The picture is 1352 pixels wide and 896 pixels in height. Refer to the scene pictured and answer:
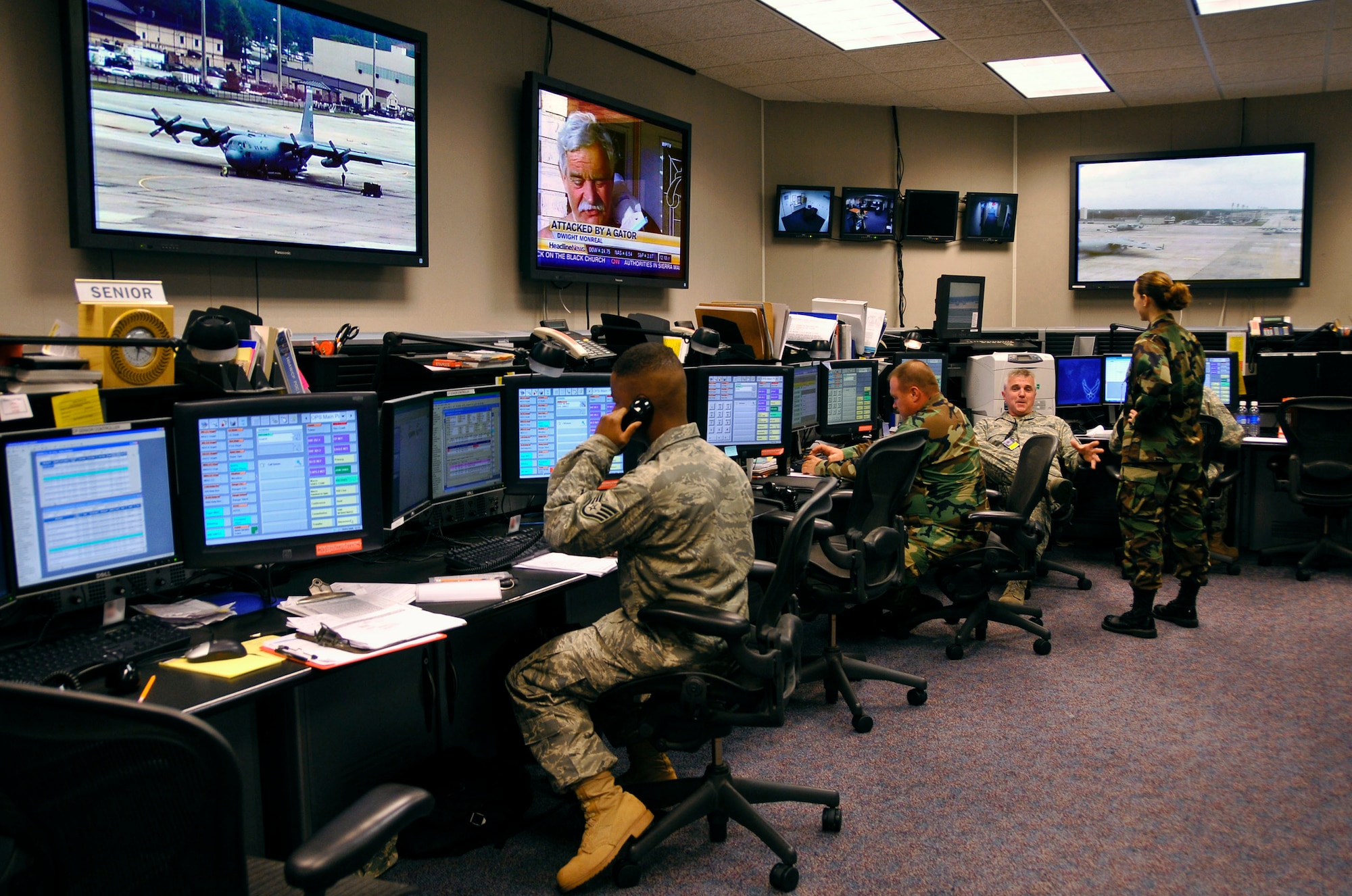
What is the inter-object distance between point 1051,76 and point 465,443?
210 inches

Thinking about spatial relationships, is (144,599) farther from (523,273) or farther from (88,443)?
(523,273)

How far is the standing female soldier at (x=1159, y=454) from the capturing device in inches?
145

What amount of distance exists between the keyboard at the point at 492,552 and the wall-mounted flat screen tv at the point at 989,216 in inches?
227

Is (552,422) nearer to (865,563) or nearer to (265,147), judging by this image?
(865,563)

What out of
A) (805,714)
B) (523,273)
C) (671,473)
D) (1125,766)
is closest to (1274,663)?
(1125,766)

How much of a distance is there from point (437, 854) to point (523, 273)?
3138 mm

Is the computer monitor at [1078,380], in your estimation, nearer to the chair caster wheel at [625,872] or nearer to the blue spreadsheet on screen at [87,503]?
the chair caster wheel at [625,872]

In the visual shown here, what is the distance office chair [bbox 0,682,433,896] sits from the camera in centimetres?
91

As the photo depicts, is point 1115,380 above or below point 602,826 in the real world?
above

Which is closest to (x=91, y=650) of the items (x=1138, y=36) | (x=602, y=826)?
(x=602, y=826)

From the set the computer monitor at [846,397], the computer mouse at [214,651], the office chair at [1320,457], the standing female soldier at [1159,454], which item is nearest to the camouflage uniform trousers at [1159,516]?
the standing female soldier at [1159,454]

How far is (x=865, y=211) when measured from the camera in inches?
277

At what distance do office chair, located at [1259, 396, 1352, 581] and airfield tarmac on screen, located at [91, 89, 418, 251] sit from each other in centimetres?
436

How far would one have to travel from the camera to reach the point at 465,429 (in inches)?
102
